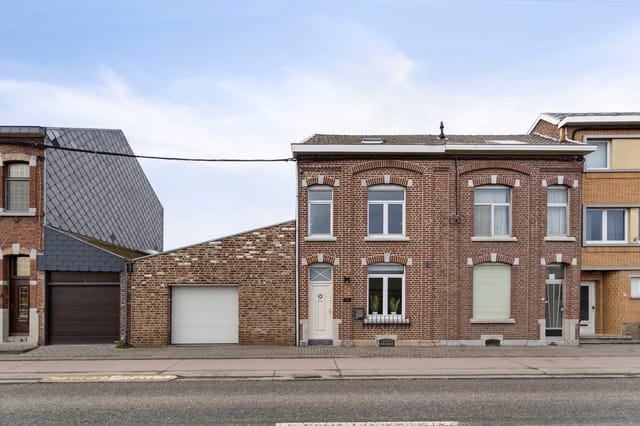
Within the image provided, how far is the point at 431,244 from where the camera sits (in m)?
17.8

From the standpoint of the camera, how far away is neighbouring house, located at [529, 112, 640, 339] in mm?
19312

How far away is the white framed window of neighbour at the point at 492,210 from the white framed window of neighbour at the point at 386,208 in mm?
3029

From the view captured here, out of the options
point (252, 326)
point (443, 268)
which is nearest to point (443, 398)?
point (443, 268)

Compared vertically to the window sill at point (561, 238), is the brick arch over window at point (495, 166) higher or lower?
higher

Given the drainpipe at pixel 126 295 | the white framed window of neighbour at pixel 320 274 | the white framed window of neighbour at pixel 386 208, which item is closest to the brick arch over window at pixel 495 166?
the white framed window of neighbour at pixel 386 208

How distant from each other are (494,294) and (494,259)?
141cm

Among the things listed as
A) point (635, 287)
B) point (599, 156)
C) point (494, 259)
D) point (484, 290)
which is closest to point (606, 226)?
point (635, 287)

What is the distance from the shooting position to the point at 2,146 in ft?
57.1

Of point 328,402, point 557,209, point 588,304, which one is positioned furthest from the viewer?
point 588,304

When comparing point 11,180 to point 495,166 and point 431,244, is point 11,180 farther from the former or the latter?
point 495,166

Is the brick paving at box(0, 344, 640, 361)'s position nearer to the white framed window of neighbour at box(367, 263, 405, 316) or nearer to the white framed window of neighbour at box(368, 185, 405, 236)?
the white framed window of neighbour at box(367, 263, 405, 316)

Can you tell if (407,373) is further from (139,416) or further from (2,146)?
(2,146)

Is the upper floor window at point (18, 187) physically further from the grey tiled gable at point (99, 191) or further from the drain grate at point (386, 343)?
the drain grate at point (386, 343)

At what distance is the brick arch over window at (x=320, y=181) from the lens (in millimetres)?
17812
